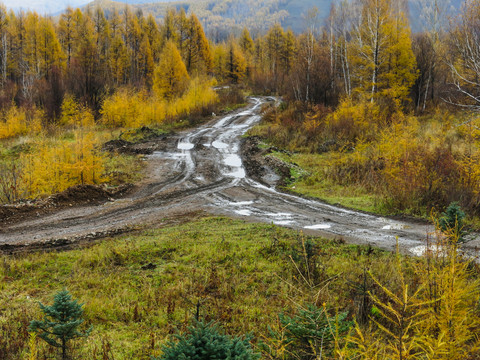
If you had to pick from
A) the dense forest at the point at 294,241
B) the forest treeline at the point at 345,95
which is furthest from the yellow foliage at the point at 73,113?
the dense forest at the point at 294,241

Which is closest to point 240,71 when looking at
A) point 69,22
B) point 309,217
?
point 69,22

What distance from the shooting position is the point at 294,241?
8.39 meters

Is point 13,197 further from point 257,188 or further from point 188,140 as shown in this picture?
point 188,140

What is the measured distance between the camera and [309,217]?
37.1 feet

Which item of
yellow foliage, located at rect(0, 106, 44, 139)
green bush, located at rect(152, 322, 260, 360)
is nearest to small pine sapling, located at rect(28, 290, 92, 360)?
green bush, located at rect(152, 322, 260, 360)

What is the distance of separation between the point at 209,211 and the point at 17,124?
2472cm

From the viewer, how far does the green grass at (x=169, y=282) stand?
495cm

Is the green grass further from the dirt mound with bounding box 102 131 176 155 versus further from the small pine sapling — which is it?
the dirt mound with bounding box 102 131 176 155

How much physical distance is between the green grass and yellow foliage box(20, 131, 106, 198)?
6.24 m

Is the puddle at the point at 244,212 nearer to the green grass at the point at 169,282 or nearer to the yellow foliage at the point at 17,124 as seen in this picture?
the green grass at the point at 169,282

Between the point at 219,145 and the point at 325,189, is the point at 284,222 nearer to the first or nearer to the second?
the point at 325,189

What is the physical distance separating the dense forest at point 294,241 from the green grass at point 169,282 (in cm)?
3

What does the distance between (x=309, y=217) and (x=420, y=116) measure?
23.1 m

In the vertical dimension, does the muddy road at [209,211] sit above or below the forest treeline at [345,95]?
below
